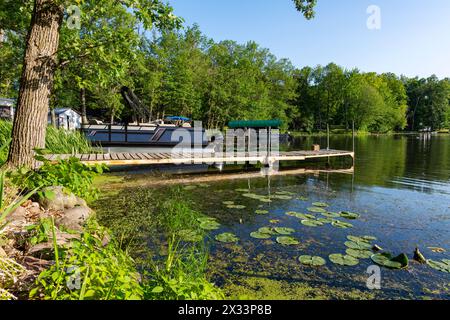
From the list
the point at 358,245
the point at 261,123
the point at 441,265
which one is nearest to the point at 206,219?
the point at 358,245

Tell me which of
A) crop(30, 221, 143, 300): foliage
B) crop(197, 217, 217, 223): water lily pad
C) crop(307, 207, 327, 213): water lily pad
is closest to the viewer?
crop(30, 221, 143, 300): foliage

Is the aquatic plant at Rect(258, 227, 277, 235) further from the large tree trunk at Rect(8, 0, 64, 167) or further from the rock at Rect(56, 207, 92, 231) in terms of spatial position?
the large tree trunk at Rect(8, 0, 64, 167)

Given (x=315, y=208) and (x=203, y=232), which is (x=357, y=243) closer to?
(x=315, y=208)

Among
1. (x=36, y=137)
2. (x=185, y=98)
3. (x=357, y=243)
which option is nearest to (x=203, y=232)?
(x=357, y=243)

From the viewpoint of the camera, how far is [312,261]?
5.31m

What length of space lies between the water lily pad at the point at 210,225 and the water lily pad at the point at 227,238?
47 cm

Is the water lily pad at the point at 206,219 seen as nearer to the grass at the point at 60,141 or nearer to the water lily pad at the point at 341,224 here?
the water lily pad at the point at 341,224

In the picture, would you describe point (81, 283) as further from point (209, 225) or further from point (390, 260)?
point (390, 260)

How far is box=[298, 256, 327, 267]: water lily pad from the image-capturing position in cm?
524

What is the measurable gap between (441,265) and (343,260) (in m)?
1.64

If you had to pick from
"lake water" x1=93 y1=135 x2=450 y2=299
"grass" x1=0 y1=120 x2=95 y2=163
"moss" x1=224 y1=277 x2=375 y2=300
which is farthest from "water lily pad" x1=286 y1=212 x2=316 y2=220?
"grass" x1=0 y1=120 x2=95 y2=163

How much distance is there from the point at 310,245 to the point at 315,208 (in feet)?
9.32

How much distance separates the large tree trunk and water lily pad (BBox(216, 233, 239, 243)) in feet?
14.4

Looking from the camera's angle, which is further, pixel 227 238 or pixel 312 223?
pixel 312 223
